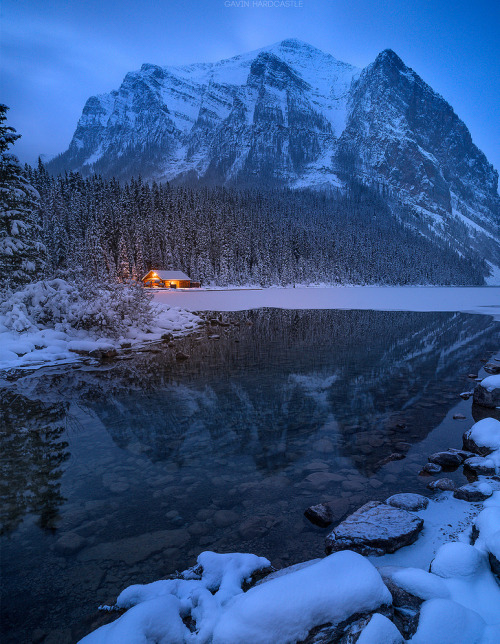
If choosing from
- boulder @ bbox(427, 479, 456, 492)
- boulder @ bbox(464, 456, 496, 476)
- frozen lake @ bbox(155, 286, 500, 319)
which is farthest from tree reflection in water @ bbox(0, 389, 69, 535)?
frozen lake @ bbox(155, 286, 500, 319)

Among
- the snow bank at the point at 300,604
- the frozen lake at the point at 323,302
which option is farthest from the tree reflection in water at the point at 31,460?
the frozen lake at the point at 323,302

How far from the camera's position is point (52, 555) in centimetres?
429

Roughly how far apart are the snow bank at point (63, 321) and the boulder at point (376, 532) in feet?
44.5

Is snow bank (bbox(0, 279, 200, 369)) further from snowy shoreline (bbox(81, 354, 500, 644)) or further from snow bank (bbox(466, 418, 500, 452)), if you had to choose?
snow bank (bbox(466, 418, 500, 452))

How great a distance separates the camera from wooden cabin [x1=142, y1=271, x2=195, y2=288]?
227 ft

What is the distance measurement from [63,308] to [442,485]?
1674 cm

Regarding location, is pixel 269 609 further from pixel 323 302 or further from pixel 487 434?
pixel 323 302

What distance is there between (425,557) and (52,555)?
14.4ft

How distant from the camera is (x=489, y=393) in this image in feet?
30.0

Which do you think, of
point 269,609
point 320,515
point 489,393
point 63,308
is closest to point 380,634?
point 269,609

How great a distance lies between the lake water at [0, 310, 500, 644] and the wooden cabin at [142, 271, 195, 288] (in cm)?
5667

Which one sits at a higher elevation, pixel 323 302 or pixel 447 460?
pixel 323 302

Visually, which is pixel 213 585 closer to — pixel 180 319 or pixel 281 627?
pixel 281 627

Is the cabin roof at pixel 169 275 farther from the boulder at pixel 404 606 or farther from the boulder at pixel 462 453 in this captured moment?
the boulder at pixel 404 606
